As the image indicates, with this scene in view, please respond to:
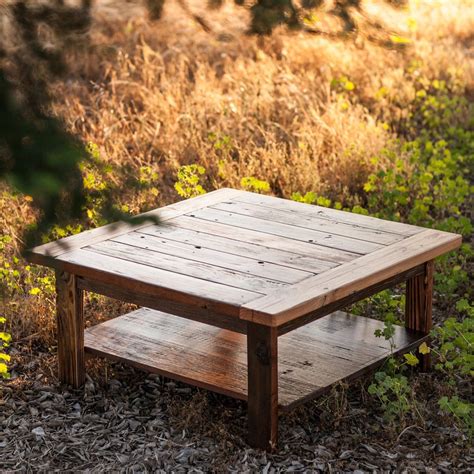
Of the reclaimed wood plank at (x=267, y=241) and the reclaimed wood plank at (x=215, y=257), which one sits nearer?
the reclaimed wood plank at (x=215, y=257)

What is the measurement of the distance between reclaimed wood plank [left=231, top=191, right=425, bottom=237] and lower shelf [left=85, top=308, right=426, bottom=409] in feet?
1.47

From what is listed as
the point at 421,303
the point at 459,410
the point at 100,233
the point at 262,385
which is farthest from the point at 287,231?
the point at 459,410

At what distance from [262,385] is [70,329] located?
3.17ft

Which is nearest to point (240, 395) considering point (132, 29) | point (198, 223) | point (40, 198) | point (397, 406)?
point (397, 406)

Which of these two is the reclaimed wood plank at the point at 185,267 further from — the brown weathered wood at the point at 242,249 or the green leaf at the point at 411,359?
the green leaf at the point at 411,359

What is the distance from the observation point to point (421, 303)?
15.2ft

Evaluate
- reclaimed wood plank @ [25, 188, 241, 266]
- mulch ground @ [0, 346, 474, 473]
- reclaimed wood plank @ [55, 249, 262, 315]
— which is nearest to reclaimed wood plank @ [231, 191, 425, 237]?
reclaimed wood plank @ [25, 188, 241, 266]

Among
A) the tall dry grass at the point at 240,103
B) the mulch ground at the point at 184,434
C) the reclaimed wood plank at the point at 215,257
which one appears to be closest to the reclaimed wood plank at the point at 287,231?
the reclaimed wood plank at the point at 215,257

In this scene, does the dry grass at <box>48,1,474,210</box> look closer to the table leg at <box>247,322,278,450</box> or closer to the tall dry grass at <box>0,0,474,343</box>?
the tall dry grass at <box>0,0,474,343</box>

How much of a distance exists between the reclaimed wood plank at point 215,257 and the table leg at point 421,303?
681 mm

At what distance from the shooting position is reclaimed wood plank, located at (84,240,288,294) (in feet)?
13.2

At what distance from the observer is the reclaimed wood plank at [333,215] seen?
4672 millimetres

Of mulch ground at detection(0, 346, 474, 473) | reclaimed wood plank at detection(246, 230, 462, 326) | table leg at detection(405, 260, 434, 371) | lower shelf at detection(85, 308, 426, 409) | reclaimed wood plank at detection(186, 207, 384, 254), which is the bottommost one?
mulch ground at detection(0, 346, 474, 473)

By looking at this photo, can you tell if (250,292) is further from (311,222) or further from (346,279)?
(311,222)
